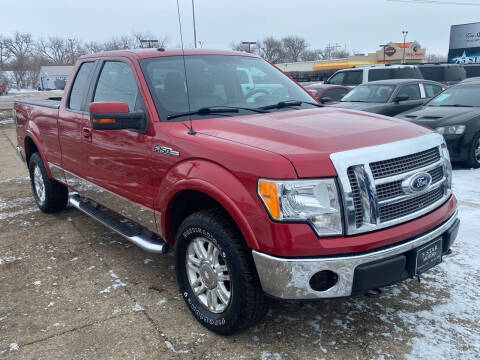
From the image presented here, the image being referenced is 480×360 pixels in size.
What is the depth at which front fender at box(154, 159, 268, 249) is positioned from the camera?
2.48m

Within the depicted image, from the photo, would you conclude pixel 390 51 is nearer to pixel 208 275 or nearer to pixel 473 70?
pixel 473 70

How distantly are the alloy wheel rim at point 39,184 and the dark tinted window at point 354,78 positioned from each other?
11568mm

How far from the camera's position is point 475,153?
24.5 ft

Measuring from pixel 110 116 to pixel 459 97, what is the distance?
743 cm

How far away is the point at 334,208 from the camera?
2.38m

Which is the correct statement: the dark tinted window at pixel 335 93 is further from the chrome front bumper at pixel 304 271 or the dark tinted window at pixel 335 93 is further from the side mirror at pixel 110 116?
the chrome front bumper at pixel 304 271

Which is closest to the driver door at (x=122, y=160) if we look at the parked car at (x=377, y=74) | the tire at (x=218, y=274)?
the tire at (x=218, y=274)

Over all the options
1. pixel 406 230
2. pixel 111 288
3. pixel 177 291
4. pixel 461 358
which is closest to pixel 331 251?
pixel 406 230

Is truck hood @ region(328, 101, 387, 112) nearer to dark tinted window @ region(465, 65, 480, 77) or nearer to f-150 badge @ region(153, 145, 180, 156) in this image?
f-150 badge @ region(153, 145, 180, 156)

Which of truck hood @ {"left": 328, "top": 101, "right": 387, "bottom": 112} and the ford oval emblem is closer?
the ford oval emblem

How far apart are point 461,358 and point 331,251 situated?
1101 millimetres

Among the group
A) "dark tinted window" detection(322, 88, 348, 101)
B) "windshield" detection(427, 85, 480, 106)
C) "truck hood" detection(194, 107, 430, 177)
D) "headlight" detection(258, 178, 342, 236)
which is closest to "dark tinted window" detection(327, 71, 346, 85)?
"dark tinted window" detection(322, 88, 348, 101)

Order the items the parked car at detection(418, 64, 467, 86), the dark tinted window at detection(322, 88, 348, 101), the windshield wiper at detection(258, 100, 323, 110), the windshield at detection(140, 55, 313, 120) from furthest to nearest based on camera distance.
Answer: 1. the parked car at detection(418, 64, 467, 86)
2. the dark tinted window at detection(322, 88, 348, 101)
3. the windshield wiper at detection(258, 100, 323, 110)
4. the windshield at detection(140, 55, 313, 120)

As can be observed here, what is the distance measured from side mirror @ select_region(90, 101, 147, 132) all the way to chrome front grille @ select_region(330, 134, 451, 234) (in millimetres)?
1562
